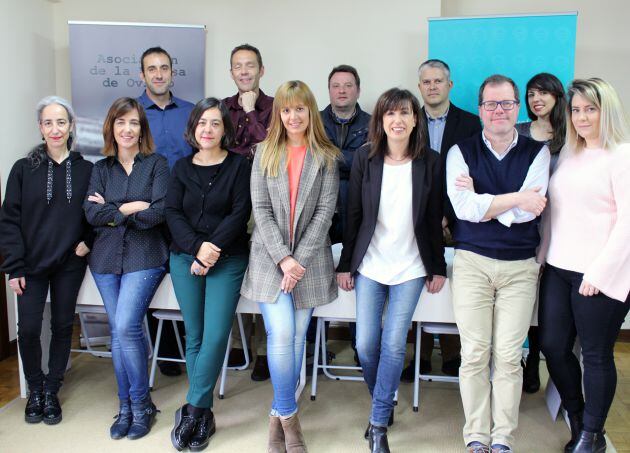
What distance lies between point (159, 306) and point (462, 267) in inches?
61.6

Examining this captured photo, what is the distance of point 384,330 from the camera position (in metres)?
2.47

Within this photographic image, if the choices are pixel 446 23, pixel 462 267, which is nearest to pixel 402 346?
pixel 462 267

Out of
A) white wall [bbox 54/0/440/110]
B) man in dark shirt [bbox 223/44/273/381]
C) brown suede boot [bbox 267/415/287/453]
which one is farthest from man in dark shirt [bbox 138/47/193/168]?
brown suede boot [bbox 267/415/287/453]

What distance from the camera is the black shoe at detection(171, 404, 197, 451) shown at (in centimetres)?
251

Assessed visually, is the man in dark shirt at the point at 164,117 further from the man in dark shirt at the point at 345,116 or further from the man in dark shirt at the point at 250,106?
the man in dark shirt at the point at 345,116

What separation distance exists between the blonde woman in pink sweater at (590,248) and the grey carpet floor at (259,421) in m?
0.51

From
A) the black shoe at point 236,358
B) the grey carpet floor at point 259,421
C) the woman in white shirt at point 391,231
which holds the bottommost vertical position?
the grey carpet floor at point 259,421

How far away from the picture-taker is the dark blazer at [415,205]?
7.77ft

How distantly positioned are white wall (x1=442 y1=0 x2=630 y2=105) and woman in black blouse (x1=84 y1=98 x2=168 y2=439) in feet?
10.5

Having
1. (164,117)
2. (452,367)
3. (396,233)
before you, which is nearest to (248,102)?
(164,117)

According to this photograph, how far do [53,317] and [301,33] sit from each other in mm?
2771

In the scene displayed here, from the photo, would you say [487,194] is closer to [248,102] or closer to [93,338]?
[248,102]

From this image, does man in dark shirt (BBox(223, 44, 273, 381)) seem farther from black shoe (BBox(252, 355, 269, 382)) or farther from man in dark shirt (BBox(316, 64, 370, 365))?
man in dark shirt (BBox(316, 64, 370, 365))

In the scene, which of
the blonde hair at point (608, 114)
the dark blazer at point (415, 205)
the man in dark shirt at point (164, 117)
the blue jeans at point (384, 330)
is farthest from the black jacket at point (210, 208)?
the blonde hair at point (608, 114)
